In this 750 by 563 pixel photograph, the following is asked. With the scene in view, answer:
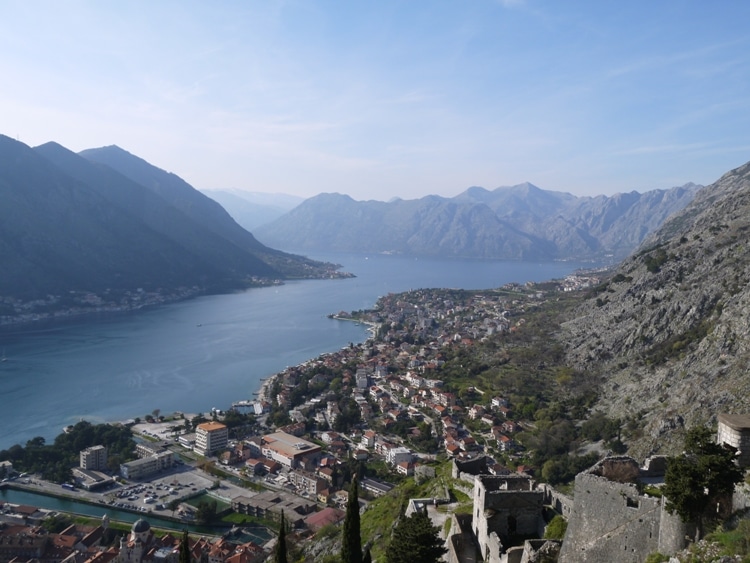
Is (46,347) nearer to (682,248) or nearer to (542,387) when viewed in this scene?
(542,387)

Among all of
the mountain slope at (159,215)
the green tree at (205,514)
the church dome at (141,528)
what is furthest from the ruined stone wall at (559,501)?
the mountain slope at (159,215)

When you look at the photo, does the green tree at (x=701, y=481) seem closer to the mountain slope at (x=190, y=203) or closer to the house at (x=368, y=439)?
the house at (x=368, y=439)

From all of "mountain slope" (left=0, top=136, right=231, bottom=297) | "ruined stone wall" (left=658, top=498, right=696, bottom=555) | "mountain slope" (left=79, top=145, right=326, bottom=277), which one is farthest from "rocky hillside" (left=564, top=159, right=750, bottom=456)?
"mountain slope" (left=79, top=145, right=326, bottom=277)

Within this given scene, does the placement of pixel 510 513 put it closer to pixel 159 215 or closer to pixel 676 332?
pixel 676 332

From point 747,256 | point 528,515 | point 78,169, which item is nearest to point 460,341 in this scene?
point 747,256

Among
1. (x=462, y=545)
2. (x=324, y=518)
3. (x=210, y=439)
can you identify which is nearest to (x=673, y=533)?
(x=462, y=545)

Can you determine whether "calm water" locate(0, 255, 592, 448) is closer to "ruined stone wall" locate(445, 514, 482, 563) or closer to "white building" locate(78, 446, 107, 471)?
"white building" locate(78, 446, 107, 471)
